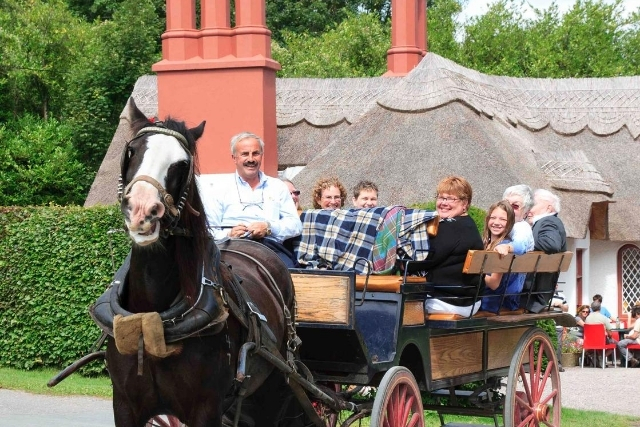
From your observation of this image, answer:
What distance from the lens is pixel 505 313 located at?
27.4 ft

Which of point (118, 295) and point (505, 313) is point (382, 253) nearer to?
point (505, 313)

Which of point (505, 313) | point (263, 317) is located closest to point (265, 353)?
point (263, 317)

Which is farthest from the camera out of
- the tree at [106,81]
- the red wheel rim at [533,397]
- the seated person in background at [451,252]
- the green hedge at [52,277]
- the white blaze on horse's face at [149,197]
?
the tree at [106,81]

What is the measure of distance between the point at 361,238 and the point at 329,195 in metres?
1.08

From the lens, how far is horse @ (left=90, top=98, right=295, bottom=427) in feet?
17.1

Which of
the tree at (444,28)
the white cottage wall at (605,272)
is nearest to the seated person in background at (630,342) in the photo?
the white cottage wall at (605,272)

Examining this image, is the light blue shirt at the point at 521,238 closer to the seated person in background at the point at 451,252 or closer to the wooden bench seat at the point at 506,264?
the wooden bench seat at the point at 506,264

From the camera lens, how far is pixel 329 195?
27.1 ft

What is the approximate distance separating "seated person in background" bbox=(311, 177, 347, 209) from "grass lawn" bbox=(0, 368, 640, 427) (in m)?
3.01

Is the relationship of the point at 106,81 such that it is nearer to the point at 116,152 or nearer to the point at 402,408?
the point at 116,152

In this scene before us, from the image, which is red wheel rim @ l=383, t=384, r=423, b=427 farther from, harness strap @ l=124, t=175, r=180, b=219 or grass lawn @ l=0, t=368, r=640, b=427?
grass lawn @ l=0, t=368, r=640, b=427

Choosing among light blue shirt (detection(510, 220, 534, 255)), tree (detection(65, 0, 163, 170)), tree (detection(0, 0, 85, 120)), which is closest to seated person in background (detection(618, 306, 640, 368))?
light blue shirt (detection(510, 220, 534, 255))

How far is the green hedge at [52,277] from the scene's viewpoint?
1344cm

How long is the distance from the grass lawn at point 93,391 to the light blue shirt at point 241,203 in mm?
4144
